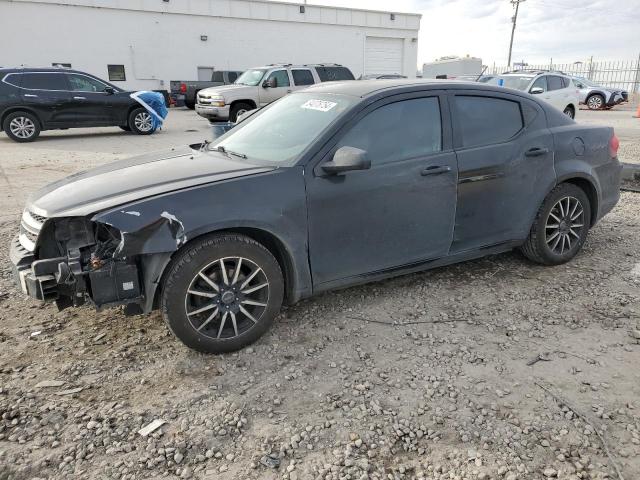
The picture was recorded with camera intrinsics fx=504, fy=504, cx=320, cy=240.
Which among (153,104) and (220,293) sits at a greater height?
(153,104)

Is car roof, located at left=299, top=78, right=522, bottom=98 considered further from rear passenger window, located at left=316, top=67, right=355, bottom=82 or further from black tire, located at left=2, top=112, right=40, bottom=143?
rear passenger window, located at left=316, top=67, right=355, bottom=82

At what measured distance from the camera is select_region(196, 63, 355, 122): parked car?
15672 mm

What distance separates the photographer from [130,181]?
10.8 feet

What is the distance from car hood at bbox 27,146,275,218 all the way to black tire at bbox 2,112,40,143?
10871 millimetres

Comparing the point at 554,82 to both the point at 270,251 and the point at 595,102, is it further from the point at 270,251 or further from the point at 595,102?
the point at 270,251

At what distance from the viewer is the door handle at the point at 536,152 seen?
164 inches

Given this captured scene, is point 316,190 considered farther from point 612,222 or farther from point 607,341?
point 612,222

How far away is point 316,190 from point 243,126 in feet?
4.48

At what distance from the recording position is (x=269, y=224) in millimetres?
3164

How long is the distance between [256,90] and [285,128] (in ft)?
42.0

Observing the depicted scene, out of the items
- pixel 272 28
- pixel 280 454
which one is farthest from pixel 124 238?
pixel 272 28

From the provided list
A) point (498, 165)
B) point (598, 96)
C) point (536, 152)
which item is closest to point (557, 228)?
point (536, 152)

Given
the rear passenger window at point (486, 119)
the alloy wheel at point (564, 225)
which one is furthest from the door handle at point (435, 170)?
the alloy wheel at point (564, 225)

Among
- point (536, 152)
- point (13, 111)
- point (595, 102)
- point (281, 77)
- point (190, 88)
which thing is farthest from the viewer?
point (595, 102)
